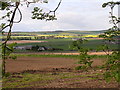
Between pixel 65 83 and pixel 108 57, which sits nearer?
pixel 108 57

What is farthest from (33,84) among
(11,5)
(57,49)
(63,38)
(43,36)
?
(63,38)

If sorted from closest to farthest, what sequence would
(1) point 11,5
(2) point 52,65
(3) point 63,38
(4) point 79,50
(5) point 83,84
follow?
(1) point 11,5 → (4) point 79,50 → (5) point 83,84 → (2) point 52,65 → (3) point 63,38

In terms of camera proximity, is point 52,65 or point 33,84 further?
point 52,65

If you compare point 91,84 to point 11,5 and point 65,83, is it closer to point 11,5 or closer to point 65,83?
point 65,83

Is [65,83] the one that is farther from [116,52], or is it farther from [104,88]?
[116,52]

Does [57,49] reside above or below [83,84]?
below

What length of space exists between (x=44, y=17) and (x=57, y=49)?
19.7 meters

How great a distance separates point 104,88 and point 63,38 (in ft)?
81.3

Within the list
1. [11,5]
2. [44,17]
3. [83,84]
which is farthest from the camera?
[83,84]

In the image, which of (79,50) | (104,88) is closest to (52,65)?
(104,88)

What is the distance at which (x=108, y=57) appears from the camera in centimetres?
375

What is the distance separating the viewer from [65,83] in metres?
9.15

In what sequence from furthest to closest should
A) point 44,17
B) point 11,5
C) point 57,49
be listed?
point 57,49 < point 44,17 < point 11,5

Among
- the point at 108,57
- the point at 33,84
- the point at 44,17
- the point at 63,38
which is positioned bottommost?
the point at 63,38
